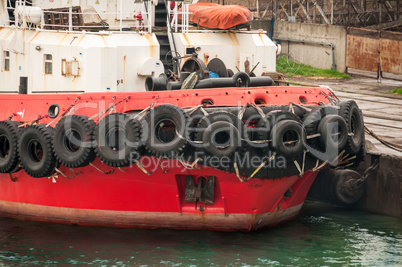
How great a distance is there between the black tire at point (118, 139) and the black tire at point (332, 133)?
295cm

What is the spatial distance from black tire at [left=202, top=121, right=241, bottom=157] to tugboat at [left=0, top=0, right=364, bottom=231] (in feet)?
0.06

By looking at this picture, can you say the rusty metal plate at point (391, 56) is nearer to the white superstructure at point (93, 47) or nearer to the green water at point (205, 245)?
the white superstructure at point (93, 47)

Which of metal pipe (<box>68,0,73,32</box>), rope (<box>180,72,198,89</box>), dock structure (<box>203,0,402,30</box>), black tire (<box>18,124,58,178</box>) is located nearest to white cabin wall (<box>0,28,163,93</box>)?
metal pipe (<box>68,0,73,32</box>)

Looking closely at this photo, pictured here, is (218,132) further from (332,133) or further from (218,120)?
(332,133)

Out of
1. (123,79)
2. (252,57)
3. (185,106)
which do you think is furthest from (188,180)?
(252,57)

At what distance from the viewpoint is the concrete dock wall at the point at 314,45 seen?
28672mm

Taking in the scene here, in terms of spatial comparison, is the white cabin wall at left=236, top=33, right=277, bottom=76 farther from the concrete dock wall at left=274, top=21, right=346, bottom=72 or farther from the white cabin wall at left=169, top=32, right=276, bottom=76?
the concrete dock wall at left=274, top=21, right=346, bottom=72

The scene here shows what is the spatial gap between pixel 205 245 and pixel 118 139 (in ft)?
7.44

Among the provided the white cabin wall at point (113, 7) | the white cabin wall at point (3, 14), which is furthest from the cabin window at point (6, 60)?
the white cabin wall at point (113, 7)

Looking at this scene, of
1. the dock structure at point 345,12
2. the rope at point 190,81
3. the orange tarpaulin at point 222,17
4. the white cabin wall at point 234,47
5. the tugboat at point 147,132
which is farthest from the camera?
the dock structure at point 345,12

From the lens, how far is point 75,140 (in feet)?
40.9

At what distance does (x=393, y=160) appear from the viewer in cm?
1446

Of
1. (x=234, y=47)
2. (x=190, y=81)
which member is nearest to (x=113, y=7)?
(x=234, y=47)

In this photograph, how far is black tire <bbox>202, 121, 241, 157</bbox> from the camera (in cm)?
1178
